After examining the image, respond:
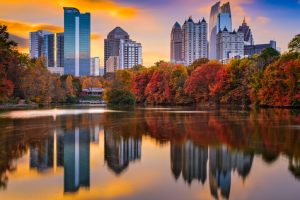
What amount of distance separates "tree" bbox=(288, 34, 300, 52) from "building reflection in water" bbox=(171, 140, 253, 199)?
4629cm

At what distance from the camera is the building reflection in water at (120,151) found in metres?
13.7

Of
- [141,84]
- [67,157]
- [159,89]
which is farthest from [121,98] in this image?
[67,157]

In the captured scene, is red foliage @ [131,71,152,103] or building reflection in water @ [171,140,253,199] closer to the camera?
building reflection in water @ [171,140,253,199]

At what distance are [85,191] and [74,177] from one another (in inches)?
61.5

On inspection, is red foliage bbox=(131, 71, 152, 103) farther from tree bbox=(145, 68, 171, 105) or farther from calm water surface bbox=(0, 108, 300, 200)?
calm water surface bbox=(0, 108, 300, 200)

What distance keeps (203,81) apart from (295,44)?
23324 millimetres

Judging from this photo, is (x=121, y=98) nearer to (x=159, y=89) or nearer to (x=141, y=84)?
(x=159, y=89)

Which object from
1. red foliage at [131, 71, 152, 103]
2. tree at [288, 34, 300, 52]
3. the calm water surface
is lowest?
the calm water surface

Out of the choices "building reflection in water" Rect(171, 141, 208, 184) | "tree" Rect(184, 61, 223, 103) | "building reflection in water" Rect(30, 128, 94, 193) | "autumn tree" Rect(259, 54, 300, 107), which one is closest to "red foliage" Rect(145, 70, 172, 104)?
"tree" Rect(184, 61, 223, 103)

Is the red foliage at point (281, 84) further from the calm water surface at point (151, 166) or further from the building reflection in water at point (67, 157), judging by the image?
the building reflection in water at point (67, 157)

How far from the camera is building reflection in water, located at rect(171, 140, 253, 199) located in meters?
11.0

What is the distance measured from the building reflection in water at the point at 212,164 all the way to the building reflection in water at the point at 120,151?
155 centimetres

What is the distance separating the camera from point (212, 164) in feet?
43.9

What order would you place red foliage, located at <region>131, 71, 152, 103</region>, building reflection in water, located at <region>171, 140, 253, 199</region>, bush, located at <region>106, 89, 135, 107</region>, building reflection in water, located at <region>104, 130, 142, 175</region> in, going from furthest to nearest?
red foliage, located at <region>131, 71, 152, 103</region>, bush, located at <region>106, 89, 135, 107</region>, building reflection in water, located at <region>104, 130, 142, 175</region>, building reflection in water, located at <region>171, 140, 253, 199</region>
